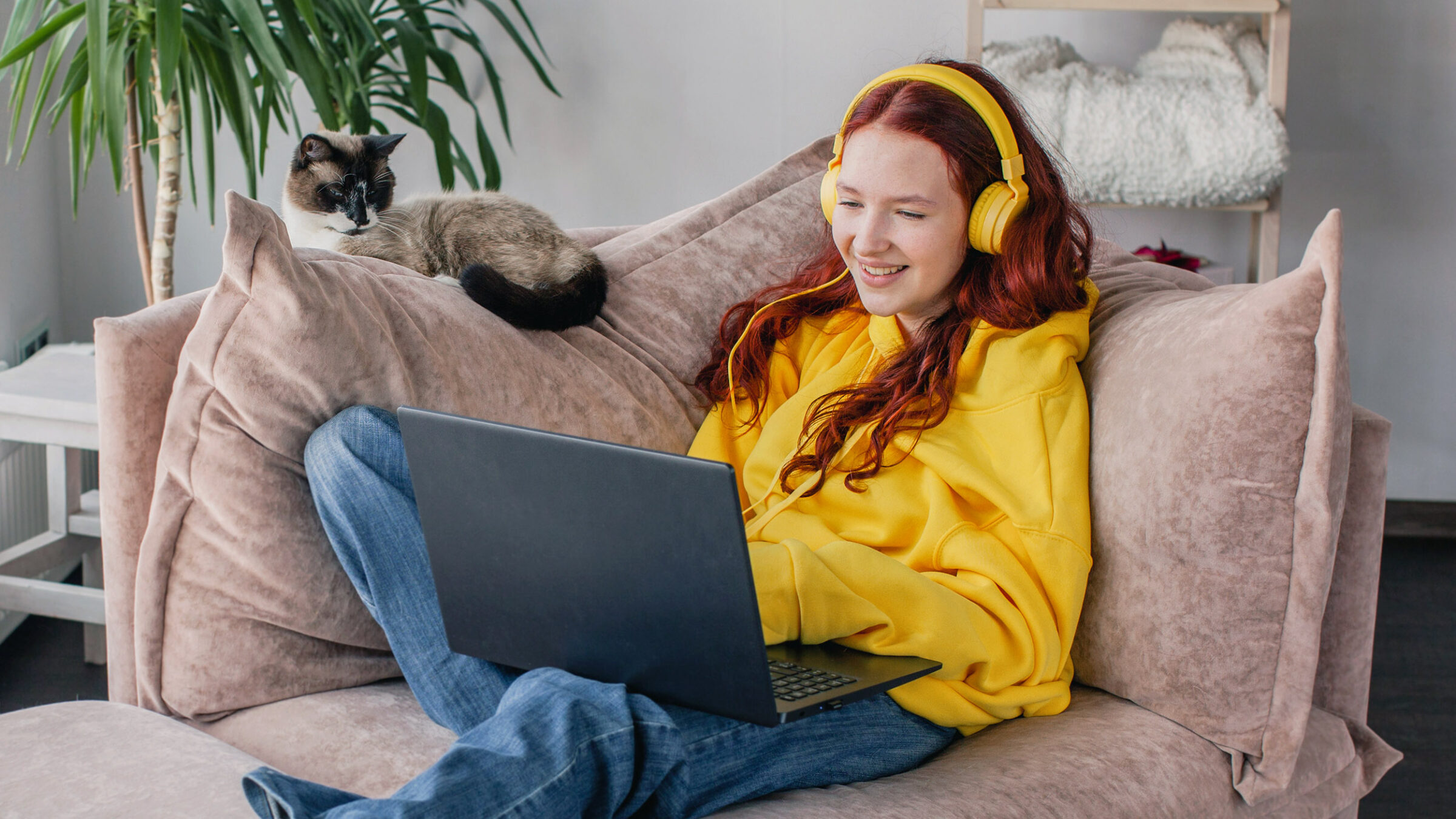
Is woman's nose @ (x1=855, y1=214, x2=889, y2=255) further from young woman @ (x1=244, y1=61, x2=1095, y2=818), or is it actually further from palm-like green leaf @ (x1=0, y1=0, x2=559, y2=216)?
palm-like green leaf @ (x1=0, y1=0, x2=559, y2=216)

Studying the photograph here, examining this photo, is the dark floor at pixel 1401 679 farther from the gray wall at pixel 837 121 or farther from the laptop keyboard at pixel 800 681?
the laptop keyboard at pixel 800 681

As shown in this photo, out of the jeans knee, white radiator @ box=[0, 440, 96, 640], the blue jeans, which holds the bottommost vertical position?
white radiator @ box=[0, 440, 96, 640]

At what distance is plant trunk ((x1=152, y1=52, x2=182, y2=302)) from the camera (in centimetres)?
186

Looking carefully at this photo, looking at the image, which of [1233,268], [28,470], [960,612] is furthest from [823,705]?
[1233,268]

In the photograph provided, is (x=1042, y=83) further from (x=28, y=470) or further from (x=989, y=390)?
(x=28, y=470)

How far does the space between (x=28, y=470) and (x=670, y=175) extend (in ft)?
5.40

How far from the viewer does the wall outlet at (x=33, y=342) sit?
7.64 ft

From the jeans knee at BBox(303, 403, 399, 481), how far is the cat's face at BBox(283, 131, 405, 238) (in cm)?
54

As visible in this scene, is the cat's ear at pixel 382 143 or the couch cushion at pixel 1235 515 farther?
the cat's ear at pixel 382 143

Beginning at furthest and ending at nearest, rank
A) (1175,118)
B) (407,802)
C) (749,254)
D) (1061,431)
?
(1175,118) < (749,254) < (1061,431) < (407,802)

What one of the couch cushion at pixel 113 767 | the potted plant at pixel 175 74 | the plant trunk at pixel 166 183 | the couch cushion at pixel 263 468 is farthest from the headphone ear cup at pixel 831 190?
the plant trunk at pixel 166 183

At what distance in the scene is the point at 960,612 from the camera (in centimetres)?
99

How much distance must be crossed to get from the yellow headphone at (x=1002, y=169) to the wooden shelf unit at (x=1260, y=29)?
1156 millimetres

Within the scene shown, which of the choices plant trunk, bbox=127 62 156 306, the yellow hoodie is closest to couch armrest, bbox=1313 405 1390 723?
the yellow hoodie
